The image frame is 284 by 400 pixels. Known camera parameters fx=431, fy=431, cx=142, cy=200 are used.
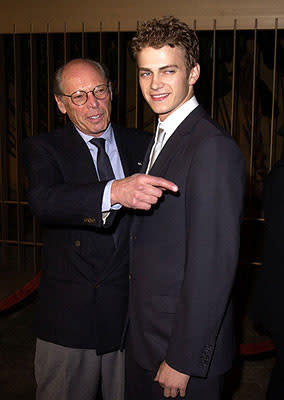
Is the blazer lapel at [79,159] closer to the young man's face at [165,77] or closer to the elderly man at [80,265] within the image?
the elderly man at [80,265]

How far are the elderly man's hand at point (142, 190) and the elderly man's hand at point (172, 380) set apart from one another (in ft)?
1.85

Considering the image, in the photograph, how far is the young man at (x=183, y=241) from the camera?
135cm

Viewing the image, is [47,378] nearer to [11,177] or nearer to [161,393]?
[161,393]

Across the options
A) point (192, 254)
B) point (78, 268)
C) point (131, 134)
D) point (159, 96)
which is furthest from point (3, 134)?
point (192, 254)

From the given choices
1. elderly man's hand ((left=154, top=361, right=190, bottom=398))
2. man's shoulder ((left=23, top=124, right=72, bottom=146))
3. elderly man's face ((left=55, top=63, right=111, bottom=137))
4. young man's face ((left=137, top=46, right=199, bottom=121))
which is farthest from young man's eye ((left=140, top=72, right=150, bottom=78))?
elderly man's hand ((left=154, top=361, right=190, bottom=398))

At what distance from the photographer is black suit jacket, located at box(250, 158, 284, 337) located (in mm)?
1992

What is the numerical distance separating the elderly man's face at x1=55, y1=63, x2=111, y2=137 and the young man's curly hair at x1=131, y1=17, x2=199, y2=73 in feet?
1.87

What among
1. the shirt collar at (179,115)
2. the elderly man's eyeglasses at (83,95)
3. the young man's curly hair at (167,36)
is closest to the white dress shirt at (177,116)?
the shirt collar at (179,115)

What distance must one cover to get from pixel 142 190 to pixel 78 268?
2.34 ft

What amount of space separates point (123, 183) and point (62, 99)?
2.71 ft

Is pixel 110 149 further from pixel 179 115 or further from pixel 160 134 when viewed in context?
pixel 179 115

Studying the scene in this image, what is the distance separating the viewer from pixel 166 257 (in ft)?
4.91

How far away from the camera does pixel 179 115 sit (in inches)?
62.1

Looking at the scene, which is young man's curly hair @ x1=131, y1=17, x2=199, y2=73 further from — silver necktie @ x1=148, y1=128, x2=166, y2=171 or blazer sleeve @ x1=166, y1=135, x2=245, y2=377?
blazer sleeve @ x1=166, y1=135, x2=245, y2=377
